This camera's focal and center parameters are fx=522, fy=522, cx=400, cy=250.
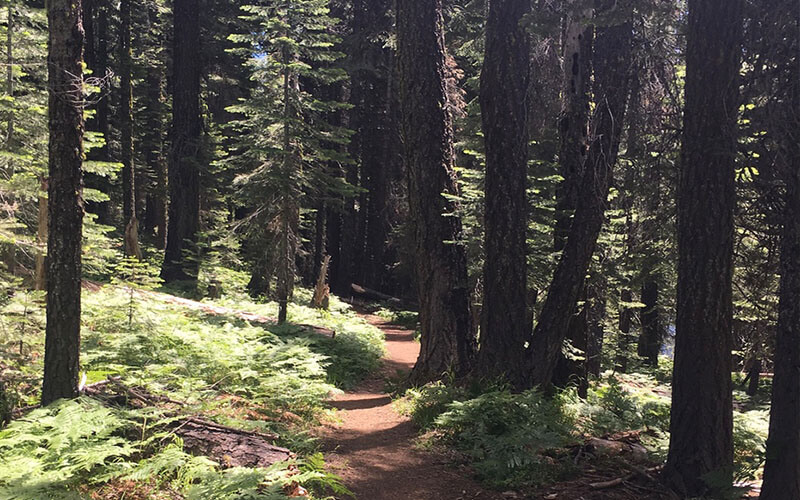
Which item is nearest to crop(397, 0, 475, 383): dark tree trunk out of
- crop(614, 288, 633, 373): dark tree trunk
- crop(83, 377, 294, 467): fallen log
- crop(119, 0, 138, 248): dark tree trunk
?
crop(83, 377, 294, 467): fallen log

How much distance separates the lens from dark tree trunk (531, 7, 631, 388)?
24.7 ft

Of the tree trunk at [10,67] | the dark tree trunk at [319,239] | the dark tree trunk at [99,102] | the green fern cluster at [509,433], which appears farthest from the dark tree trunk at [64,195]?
the dark tree trunk at [319,239]

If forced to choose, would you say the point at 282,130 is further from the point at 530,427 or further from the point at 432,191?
the point at 530,427

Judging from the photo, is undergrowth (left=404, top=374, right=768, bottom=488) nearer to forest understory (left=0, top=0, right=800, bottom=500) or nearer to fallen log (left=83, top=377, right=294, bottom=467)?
forest understory (left=0, top=0, right=800, bottom=500)

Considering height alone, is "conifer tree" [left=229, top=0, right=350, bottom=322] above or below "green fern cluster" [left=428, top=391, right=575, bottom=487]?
above

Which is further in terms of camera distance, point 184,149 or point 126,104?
point 126,104

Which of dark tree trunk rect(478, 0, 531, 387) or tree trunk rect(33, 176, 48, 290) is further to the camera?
tree trunk rect(33, 176, 48, 290)

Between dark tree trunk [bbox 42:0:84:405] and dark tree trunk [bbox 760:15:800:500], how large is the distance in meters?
6.68

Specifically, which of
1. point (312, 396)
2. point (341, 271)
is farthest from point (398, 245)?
point (312, 396)

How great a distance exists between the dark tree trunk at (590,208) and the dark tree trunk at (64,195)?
237 inches

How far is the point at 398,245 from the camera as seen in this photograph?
896 inches

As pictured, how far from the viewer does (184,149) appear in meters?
17.0

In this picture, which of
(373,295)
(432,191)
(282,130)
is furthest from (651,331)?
(282,130)

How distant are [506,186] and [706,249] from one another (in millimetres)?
3264
